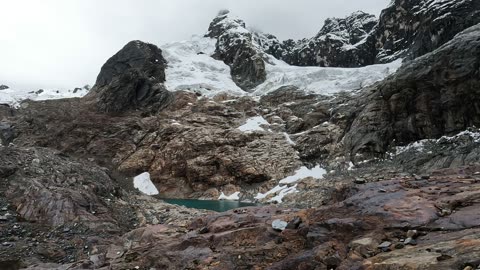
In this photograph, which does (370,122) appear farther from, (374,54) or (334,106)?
(374,54)

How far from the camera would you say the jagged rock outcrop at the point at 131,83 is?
328ft

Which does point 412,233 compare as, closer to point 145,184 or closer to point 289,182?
point 289,182

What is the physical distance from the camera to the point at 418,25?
3962 inches

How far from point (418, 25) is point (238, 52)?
59307 millimetres

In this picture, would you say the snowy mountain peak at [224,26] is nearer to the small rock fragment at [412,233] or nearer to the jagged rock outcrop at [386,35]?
the jagged rock outcrop at [386,35]

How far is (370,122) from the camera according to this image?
63531 millimetres

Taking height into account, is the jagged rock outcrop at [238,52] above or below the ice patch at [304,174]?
above

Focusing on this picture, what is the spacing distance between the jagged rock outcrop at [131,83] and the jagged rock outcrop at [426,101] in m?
56.9

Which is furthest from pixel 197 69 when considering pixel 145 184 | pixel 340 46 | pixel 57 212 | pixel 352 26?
pixel 57 212

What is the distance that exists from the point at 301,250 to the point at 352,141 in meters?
57.2

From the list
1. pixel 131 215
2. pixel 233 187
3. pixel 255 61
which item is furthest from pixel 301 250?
pixel 255 61

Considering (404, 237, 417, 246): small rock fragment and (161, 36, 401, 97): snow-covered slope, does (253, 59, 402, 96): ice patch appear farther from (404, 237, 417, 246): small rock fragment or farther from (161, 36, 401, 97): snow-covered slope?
(404, 237, 417, 246): small rock fragment

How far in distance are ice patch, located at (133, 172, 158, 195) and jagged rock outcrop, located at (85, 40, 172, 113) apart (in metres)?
22.2

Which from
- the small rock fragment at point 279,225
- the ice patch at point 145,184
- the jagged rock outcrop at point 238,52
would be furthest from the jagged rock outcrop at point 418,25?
the small rock fragment at point 279,225
